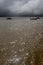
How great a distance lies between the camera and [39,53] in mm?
14109

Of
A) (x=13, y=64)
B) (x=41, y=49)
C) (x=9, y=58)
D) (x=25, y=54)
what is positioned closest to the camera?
(x=13, y=64)

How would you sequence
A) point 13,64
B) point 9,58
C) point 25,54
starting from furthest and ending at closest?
point 25,54
point 9,58
point 13,64

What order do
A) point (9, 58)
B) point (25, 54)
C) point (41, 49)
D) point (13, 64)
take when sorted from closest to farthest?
point (13, 64)
point (9, 58)
point (25, 54)
point (41, 49)

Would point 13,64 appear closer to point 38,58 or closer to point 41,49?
point 38,58

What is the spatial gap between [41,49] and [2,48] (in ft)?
11.6

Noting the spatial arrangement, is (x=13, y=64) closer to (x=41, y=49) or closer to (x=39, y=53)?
(x=39, y=53)

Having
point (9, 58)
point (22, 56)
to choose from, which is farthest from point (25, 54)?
point (9, 58)

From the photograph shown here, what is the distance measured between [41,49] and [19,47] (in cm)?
210

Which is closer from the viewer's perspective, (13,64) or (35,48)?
(13,64)

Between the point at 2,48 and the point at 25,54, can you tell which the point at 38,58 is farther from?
the point at 2,48

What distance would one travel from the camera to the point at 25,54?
13758 mm

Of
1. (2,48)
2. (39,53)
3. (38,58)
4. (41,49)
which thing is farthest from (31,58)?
(2,48)

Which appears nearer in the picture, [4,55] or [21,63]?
[21,63]

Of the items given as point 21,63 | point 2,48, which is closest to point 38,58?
point 21,63
